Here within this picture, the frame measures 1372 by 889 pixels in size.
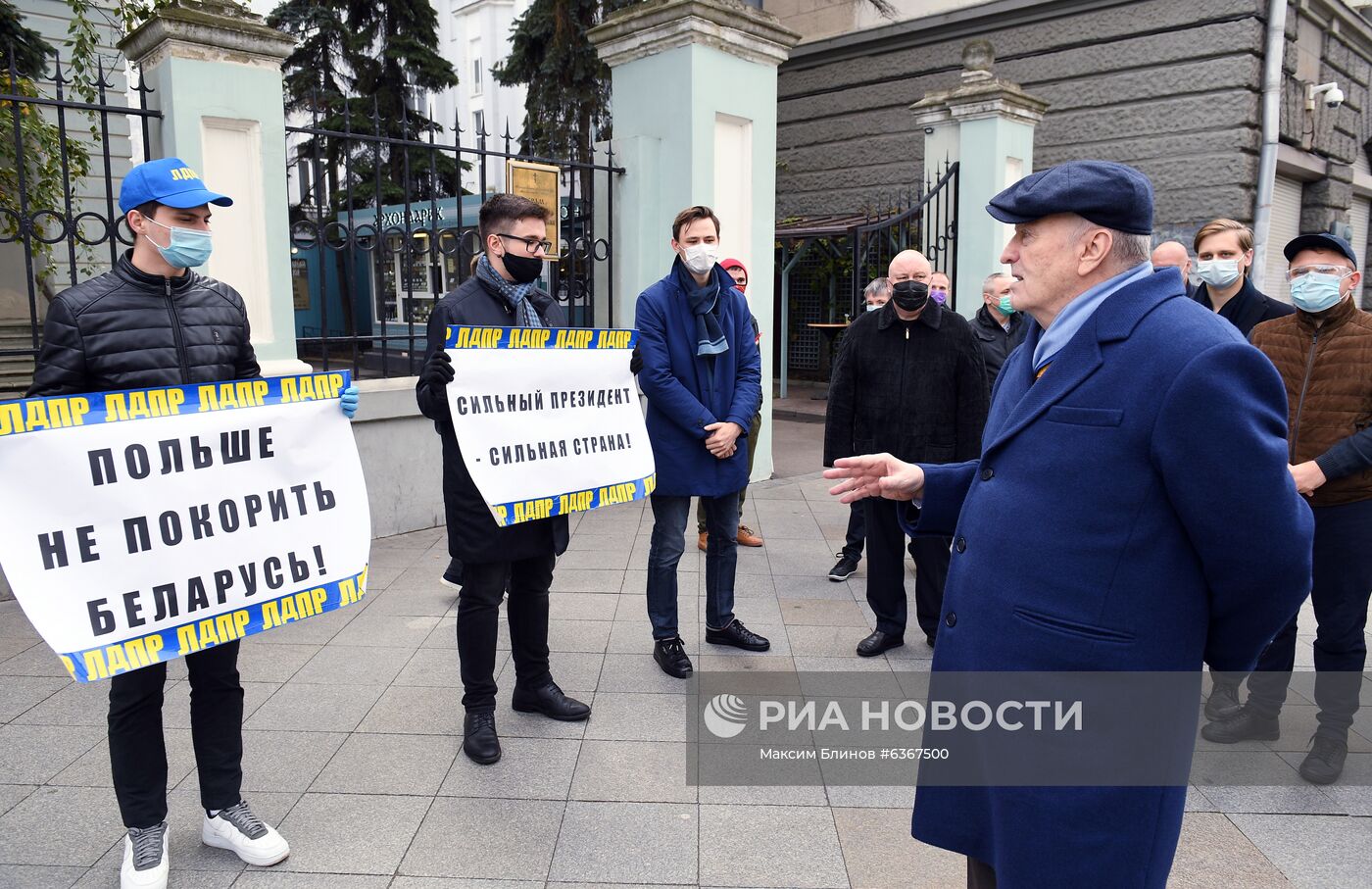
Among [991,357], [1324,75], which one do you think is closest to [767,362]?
[991,357]

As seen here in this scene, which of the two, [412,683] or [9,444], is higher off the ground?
[9,444]

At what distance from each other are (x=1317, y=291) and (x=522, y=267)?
282cm

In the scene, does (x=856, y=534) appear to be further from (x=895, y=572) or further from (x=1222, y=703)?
(x=1222, y=703)

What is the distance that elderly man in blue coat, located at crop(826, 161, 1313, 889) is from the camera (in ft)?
4.98

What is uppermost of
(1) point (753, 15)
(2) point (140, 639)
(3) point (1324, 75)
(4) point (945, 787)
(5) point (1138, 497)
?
(3) point (1324, 75)

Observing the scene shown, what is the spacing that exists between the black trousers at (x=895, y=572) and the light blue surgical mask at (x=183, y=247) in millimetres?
3008

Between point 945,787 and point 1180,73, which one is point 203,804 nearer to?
point 945,787

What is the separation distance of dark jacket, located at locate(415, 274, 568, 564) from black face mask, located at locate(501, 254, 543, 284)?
4.2 inches

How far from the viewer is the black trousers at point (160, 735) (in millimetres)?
2525

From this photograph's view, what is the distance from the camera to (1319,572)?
338 centimetres

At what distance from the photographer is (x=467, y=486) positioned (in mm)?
3355

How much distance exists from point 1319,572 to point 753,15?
5758mm

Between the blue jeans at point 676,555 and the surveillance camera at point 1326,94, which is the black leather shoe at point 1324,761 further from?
the surveillance camera at point 1326,94

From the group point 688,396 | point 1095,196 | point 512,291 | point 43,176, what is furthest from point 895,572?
point 43,176
